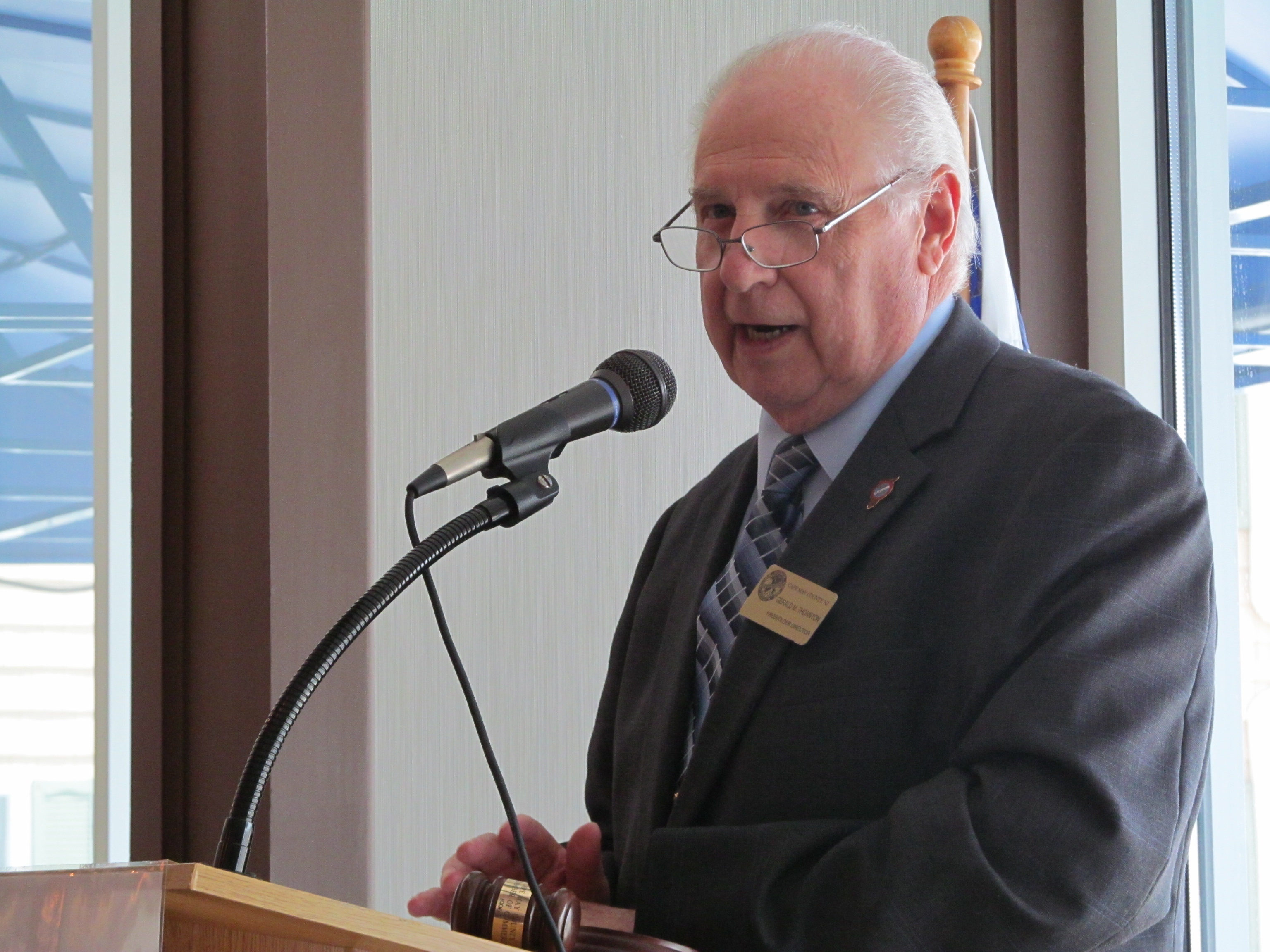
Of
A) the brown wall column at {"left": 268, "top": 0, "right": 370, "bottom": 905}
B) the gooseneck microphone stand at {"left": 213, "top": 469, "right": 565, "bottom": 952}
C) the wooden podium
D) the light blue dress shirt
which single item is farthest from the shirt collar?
the brown wall column at {"left": 268, "top": 0, "right": 370, "bottom": 905}

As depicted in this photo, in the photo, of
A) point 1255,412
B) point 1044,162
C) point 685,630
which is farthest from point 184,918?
point 1044,162

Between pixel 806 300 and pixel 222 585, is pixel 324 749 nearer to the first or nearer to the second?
pixel 222 585

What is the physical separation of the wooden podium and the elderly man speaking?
0.48 m

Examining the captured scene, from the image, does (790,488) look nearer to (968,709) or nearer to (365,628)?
(968,709)

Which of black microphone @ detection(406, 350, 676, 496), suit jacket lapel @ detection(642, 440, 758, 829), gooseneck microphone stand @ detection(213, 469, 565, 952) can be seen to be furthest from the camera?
suit jacket lapel @ detection(642, 440, 758, 829)

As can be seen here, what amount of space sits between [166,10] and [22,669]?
1169 millimetres

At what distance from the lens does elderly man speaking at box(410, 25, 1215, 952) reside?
1.11m

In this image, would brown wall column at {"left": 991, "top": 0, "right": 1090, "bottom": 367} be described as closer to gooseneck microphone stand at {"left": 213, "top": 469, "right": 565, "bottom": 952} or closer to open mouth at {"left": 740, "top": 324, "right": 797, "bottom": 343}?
open mouth at {"left": 740, "top": 324, "right": 797, "bottom": 343}

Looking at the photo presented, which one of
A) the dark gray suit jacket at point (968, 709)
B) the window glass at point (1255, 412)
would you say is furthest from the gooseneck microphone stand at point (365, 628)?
the window glass at point (1255, 412)

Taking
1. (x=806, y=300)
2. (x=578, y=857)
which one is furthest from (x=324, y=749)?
(x=806, y=300)

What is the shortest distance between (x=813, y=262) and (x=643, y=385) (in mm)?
343

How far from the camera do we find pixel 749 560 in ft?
4.99

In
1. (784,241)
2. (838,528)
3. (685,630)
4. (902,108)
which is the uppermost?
(902,108)

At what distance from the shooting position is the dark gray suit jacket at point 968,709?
1106mm
